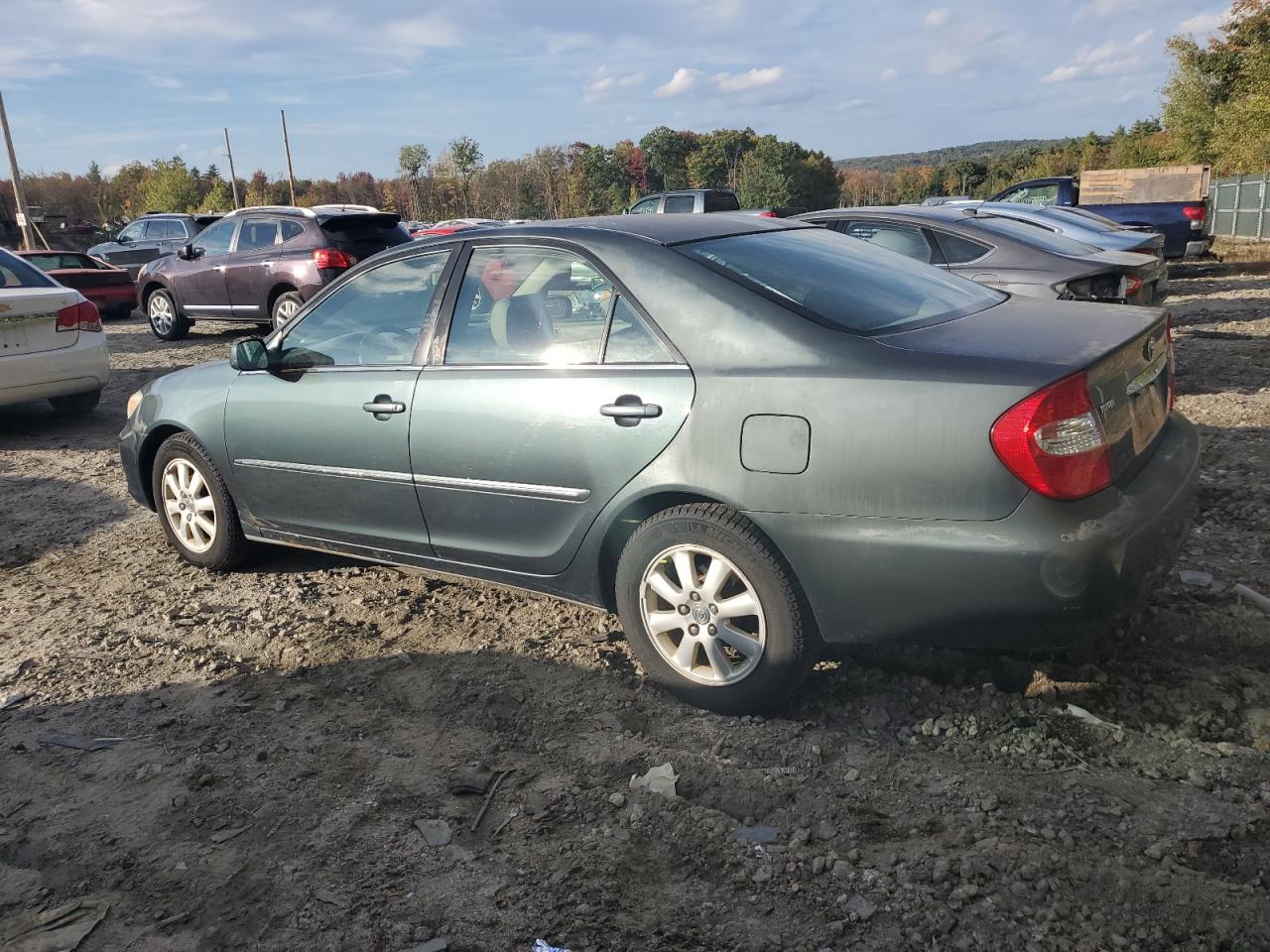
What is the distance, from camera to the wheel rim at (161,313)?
48.1 feet

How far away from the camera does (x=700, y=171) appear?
4264 inches

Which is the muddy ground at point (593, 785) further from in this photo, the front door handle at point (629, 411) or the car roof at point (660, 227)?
the car roof at point (660, 227)

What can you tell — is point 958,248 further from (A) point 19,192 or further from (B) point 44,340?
(A) point 19,192

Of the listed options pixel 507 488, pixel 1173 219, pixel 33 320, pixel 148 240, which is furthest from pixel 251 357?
pixel 148 240

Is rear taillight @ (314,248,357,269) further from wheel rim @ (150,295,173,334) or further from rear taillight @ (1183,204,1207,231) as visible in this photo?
rear taillight @ (1183,204,1207,231)

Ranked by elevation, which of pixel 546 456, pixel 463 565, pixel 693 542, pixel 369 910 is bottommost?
pixel 369 910

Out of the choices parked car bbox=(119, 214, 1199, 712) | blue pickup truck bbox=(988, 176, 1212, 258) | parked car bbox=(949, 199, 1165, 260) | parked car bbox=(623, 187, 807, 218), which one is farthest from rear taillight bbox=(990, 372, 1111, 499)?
parked car bbox=(623, 187, 807, 218)

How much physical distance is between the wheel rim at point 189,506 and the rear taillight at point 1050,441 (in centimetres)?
376

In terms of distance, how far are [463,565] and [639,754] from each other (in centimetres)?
120

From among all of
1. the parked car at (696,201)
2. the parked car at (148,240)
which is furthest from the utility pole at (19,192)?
the parked car at (696,201)

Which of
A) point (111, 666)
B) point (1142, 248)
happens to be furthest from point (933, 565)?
point (1142, 248)

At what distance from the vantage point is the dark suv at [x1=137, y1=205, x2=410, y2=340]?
12.9m

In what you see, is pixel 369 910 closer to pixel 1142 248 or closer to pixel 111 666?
pixel 111 666

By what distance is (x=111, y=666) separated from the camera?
4.08 meters
